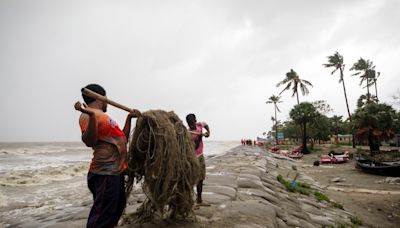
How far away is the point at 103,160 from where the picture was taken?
8.23ft

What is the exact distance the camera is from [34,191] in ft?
30.8

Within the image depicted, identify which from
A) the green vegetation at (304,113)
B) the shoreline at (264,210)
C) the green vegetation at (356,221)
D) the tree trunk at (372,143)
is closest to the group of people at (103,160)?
the shoreline at (264,210)

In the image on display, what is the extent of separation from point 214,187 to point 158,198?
3.67m

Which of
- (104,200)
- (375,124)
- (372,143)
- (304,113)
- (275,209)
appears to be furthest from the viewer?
(304,113)

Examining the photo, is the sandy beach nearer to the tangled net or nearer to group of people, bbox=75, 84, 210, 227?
the tangled net

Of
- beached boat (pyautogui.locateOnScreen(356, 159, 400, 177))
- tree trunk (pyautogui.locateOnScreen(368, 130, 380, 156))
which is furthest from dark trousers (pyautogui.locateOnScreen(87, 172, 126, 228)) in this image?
tree trunk (pyautogui.locateOnScreen(368, 130, 380, 156))

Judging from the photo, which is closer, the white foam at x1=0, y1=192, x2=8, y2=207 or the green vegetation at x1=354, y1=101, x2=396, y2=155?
the white foam at x1=0, y1=192, x2=8, y2=207

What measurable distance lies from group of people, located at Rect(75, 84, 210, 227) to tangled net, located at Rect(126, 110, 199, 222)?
0.49 meters

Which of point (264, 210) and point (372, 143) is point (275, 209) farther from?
point (372, 143)

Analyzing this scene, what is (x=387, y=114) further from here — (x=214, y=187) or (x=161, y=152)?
(x=161, y=152)

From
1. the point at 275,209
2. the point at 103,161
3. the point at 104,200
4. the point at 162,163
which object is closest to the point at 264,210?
the point at 275,209

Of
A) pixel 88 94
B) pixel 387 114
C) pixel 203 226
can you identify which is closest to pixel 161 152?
pixel 88 94

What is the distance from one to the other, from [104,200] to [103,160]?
38cm

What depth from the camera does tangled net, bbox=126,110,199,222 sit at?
3.07 m
